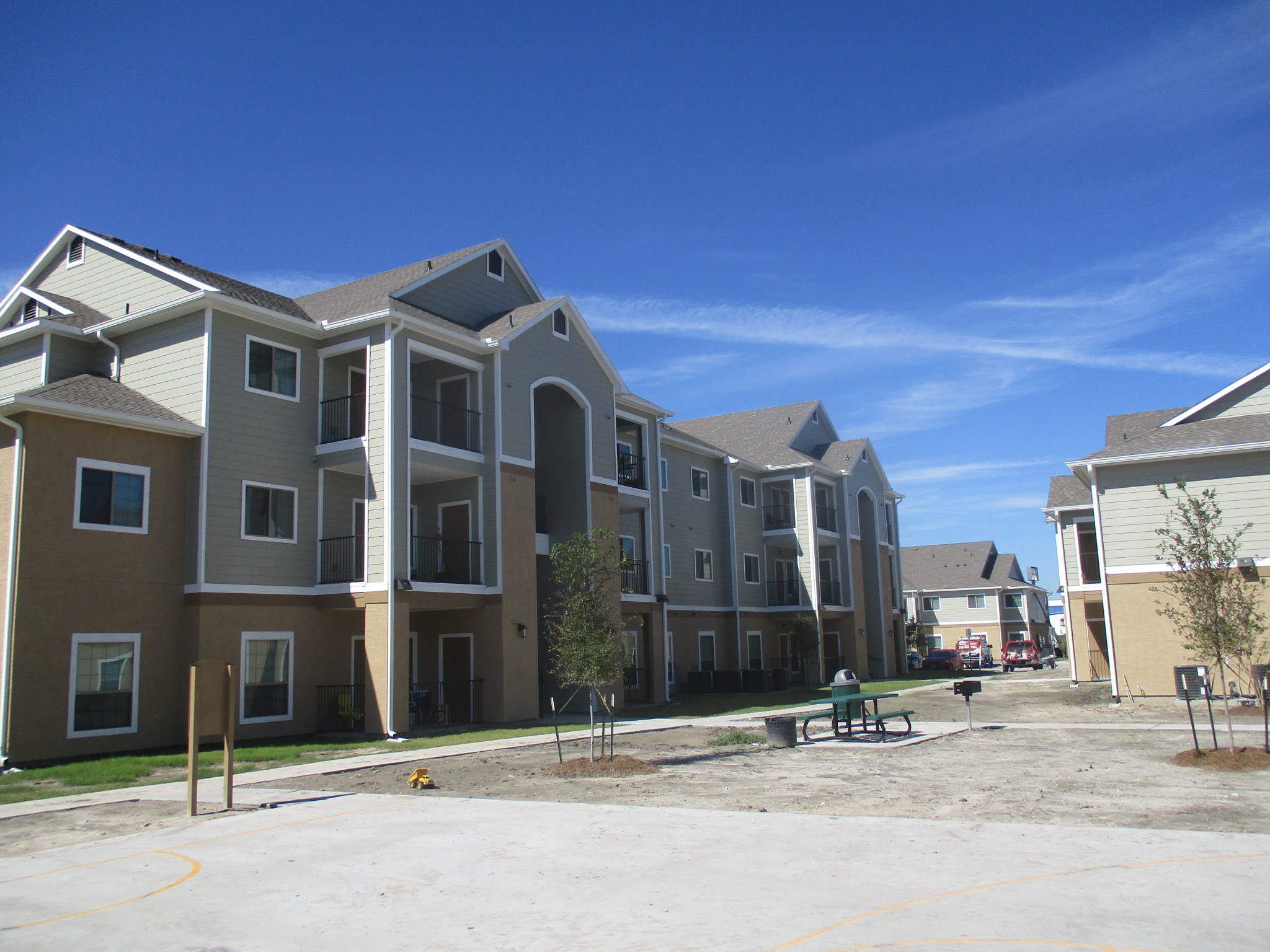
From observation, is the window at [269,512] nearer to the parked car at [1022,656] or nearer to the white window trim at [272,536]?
the white window trim at [272,536]

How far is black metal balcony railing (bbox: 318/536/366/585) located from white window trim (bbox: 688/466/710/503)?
1789 centimetres

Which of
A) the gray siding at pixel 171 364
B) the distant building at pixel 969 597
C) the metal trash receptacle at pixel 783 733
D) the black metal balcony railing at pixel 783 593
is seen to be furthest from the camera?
the distant building at pixel 969 597

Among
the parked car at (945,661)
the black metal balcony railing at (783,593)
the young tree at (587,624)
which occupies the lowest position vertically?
the parked car at (945,661)

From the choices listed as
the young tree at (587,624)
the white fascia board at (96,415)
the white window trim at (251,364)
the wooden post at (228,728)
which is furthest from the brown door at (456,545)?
the wooden post at (228,728)

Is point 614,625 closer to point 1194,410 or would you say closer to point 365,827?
point 365,827

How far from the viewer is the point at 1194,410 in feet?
87.5

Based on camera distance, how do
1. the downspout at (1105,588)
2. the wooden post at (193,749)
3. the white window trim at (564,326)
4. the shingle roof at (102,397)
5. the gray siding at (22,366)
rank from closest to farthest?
1. the wooden post at (193,749)
2. the shingle roof at (102,397)
3. the gray siding at (22,366)
4. the downspout at (1105,588)
5. the white window trim at (564,326)

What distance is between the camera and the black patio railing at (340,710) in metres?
21.9

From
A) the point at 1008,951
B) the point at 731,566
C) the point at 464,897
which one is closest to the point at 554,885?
the point at 464,897

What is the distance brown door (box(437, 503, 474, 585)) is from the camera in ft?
78.4

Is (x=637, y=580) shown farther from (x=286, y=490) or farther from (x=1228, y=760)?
(x=1228, y=760)

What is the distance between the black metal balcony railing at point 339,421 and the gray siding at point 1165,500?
20.0 metres

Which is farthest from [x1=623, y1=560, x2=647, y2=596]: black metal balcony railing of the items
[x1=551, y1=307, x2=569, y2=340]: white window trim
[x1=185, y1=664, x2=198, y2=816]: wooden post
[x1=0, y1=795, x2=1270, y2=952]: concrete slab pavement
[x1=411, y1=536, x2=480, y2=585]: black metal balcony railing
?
[x1=0, y1=795, x2=1270, y2=952]: concrete slab pavement

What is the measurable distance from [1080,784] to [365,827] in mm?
8764
